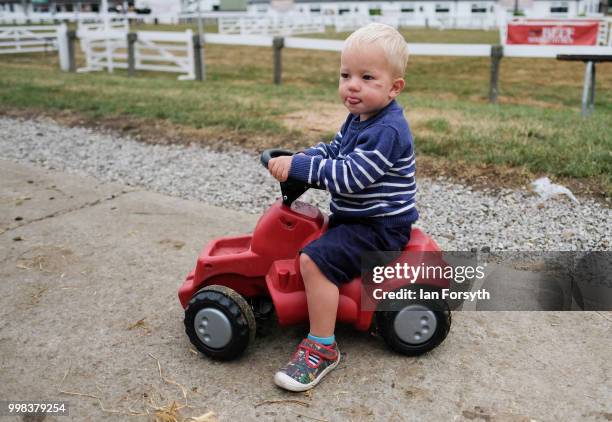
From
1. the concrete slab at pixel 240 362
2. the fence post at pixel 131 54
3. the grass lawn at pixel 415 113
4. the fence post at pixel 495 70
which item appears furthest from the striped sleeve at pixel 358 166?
the fence post at pixel 131 54

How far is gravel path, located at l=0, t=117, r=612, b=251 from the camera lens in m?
3.58

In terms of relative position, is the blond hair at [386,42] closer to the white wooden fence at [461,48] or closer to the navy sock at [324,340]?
the navy sock at [324,340]

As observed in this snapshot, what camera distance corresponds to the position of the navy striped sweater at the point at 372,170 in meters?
2.24

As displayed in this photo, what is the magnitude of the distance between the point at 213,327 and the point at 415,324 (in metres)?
0.80

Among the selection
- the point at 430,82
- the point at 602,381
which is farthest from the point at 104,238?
the point at 430,82

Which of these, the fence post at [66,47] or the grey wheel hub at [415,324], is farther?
the fence post at [66,47]

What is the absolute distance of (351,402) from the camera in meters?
2.17

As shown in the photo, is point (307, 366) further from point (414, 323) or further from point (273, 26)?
point (273, 26)

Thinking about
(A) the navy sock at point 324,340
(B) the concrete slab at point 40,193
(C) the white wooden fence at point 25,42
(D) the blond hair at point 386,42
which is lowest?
(A) the navy sock at point 324,340

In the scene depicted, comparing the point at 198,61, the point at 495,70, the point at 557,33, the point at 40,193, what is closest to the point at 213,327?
the point at 40,193

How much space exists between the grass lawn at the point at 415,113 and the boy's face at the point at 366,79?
241 centimetres

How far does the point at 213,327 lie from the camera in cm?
237

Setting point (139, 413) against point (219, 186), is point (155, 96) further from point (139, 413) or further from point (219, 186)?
point (139, 413)

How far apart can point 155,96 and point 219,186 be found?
14.0 ft
